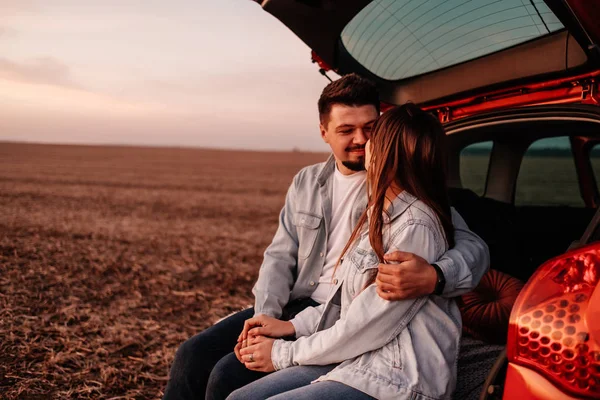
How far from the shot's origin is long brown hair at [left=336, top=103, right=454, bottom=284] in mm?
1876

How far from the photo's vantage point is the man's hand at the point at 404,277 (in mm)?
1683

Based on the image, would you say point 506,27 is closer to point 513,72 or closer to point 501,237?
point 513,72

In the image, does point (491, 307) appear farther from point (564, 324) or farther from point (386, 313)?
point (564, 324)

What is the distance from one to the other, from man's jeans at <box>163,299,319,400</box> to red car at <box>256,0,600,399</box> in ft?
3.08

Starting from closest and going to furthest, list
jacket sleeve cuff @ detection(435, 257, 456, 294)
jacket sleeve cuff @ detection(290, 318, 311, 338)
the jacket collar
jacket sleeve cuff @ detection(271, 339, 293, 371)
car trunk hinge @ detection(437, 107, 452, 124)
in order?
jacket sleeve cuff @ detection(435, 257, 456, 294)
jacket sleeve cuff @ detection(271, 339, 293, 371)
jacket sleeve cuff @ detection(290, 318, 311, 338)
the jacket collar
car trunk hinge @ detection(437, 107, 452, 124)

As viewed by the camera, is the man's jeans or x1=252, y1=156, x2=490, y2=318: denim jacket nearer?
the man's jeans

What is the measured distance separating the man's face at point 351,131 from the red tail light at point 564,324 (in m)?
1.34

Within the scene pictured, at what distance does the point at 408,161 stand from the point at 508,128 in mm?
1851

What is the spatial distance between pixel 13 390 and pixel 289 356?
2560 mm

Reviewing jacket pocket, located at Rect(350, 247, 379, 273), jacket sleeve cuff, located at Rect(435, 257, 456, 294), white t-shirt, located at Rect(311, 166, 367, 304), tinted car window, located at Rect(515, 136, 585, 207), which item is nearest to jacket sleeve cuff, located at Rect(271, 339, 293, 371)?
jacket pocket, located at Rect(350, 247, 379, 273)

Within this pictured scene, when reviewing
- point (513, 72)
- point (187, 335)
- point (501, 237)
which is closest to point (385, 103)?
point (513, 72)

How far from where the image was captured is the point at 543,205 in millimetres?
3957

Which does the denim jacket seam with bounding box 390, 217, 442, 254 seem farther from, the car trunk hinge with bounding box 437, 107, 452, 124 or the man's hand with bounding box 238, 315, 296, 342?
the car trunk hinge with bounding box 437, 107, 452, 124

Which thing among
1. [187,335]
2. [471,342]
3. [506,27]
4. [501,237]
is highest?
[506,27]
